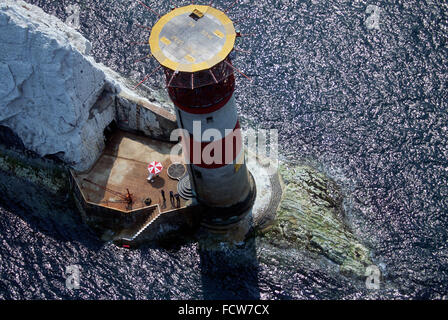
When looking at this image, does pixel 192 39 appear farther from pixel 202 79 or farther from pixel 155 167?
pixel 155 167

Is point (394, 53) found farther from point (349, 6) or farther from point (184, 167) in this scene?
point (184, 167)

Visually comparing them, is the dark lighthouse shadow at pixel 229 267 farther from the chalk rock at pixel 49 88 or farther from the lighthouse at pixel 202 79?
the chalk rock at pixel 49 88

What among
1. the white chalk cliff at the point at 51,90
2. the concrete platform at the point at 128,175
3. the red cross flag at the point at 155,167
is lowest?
the concrete platform at the point at 128,175

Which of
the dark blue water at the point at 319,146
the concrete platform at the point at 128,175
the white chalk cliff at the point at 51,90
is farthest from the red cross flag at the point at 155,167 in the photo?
the dark blue water at the point at 319,146

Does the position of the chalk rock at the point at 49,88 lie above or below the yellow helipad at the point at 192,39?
below

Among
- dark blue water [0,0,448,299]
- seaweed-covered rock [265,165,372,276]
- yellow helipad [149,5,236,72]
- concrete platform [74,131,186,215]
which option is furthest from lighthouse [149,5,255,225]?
dark blue water [0,0,448,299]

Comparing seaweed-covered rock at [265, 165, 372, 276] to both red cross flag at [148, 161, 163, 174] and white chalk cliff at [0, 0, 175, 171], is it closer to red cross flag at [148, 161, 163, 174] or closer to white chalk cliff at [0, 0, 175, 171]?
red cross flag at [148, 161, 163, 174]

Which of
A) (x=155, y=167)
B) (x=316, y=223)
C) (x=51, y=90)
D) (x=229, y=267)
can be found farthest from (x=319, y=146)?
(x=51, y=90)
